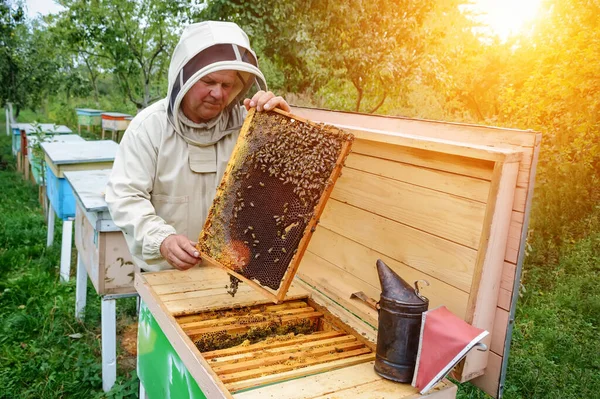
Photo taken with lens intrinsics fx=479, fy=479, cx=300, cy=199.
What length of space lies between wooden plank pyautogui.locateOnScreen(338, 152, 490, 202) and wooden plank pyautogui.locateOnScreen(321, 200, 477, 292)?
0.20 metres

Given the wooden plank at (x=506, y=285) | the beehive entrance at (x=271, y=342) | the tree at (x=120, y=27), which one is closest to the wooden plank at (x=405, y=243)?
the wooden plank at (x=506, y=285)

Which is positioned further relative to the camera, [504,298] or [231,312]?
[231,312]

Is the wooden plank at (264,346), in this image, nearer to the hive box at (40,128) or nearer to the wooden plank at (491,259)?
the wooden plank at (491,259)

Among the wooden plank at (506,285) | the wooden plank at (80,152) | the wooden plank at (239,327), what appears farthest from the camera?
the wooden plank at (80,152)

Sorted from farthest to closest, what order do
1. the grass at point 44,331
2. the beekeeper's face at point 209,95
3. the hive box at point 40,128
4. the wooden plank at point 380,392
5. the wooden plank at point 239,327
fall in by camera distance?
the hive box at point 40,128, the grass at point 44,331, the beekeeper's face at point 209,95, the wooden plank at point 239,327, the wooden plank at point 380,392

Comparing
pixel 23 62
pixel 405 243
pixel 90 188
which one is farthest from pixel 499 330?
pixel 23 62

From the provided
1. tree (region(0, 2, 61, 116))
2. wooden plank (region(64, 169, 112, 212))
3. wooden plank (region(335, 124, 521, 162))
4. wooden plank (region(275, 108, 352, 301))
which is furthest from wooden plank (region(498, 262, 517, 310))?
tree (region(0, 2, 61, 116))

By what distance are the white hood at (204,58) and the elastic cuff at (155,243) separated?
0.60 metres

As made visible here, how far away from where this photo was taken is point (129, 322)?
4.90m

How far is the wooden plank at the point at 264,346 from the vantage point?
1.82m

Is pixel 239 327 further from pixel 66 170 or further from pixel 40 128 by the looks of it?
pixel 40 128

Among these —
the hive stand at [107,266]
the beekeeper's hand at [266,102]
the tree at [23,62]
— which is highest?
the tree at [23,62]

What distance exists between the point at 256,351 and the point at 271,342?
132 millimetres

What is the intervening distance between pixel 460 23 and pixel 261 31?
5540mm
